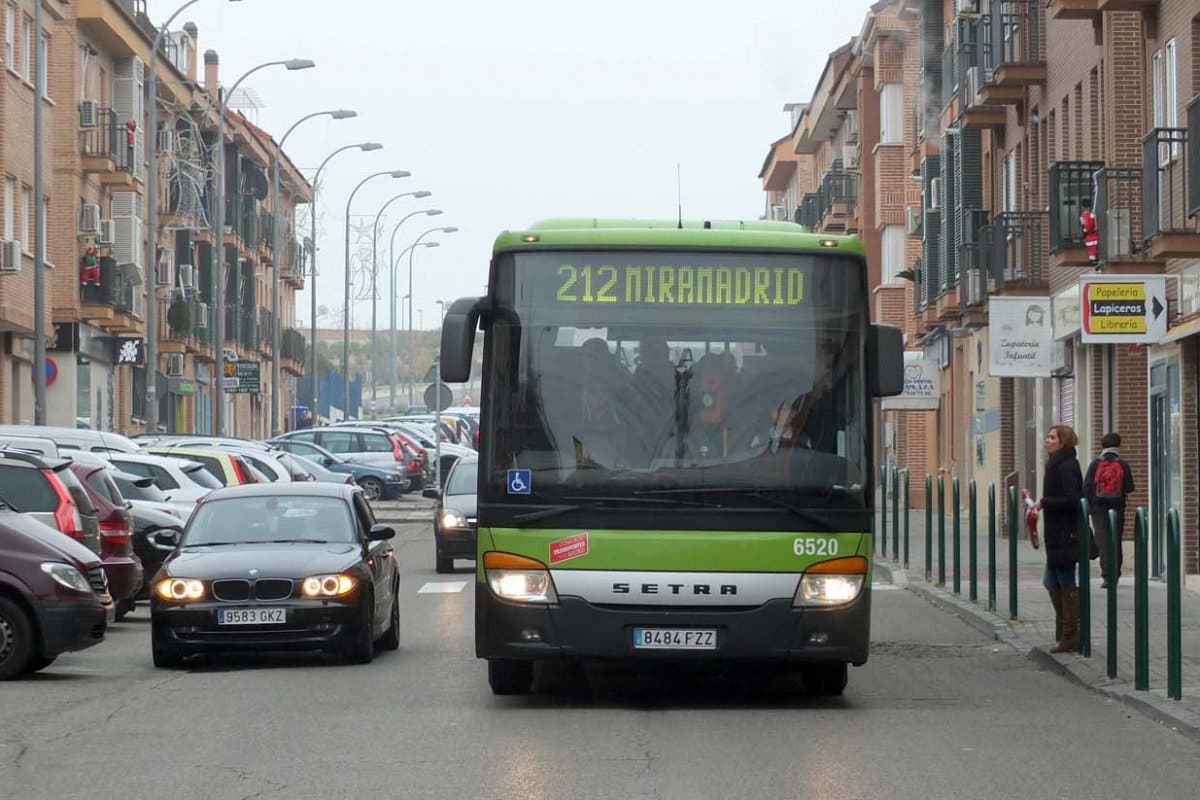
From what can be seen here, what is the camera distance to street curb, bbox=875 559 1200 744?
14195 mm

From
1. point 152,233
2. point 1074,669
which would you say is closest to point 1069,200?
point 1074,669

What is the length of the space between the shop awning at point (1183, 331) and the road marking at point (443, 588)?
839 cm

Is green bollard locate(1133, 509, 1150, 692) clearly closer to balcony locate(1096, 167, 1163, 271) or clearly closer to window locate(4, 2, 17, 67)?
balcony locate(1096, 167, 1163, 271)

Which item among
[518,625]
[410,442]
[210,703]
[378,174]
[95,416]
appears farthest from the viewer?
[378,174]

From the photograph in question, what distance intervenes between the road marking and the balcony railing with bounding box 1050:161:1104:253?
8577mm

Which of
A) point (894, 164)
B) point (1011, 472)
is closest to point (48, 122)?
point (1011, 472)

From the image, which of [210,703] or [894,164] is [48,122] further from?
[210,703]

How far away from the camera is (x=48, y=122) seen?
50281 mm

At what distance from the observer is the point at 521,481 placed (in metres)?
14.5

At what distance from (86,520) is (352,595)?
321 cm

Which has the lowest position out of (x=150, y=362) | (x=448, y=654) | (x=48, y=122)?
(x=448, y=654)

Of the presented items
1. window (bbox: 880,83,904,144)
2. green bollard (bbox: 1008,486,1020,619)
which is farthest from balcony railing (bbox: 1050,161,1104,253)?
window (bbox: 880,83,904,144)

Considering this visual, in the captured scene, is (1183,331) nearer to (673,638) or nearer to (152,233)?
(673,638)

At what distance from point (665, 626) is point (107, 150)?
41.2 metres
